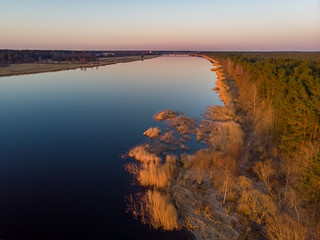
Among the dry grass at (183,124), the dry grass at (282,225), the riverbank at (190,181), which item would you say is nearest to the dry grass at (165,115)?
the dry grass at (183,124)

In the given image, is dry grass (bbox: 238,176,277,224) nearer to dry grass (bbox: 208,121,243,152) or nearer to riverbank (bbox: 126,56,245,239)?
riverbank (bbox: 126,56,245,239)

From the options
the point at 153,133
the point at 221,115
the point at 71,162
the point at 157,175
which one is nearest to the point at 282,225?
the point at 157,175

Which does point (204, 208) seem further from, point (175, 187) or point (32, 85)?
point (32, 85)

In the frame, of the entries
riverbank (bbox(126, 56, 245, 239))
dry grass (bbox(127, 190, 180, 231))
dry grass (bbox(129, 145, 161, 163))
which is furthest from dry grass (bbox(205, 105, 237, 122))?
dry grass (bbox(127, 190, 180, 231))

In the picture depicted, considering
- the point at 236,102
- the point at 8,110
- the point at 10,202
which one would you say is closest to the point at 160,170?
the point at 10,202

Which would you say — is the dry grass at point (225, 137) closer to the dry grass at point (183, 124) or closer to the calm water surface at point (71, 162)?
the dry grass at point (183, 124)

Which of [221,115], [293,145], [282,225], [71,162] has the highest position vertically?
[293,145]

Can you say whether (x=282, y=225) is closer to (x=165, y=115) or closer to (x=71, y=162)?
(x=71, y=162)

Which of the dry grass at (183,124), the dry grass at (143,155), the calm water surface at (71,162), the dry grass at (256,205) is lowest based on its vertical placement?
the calm water surface at (71,162)
